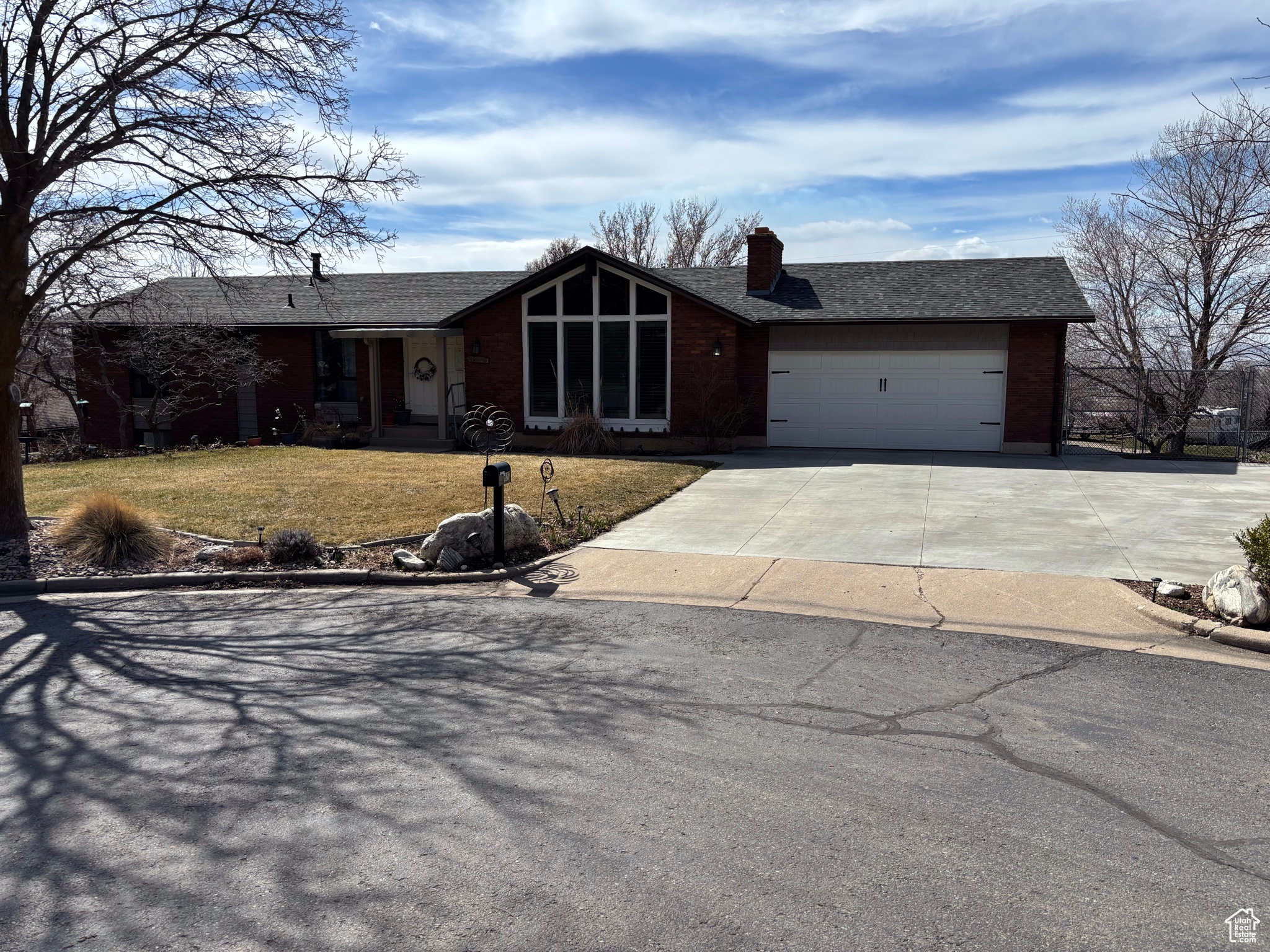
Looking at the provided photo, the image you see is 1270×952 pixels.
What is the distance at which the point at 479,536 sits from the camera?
30.8ft

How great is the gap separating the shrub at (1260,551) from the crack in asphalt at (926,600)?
2377 millimetres

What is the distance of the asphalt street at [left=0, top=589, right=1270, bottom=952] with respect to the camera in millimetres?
3365

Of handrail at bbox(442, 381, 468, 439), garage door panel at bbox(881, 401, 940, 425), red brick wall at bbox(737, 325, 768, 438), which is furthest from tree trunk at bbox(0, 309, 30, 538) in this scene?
garage door panel at bbox(881, 401, 940, 425)

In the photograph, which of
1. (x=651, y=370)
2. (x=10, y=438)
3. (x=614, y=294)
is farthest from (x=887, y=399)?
→ (x=10, y=438)

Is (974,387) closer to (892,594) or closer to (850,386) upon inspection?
(850,386)

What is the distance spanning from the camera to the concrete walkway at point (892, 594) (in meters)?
7.04

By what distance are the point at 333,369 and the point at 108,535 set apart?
14655 mm

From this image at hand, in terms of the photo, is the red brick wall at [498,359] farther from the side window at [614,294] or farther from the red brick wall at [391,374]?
the red brick wall at [391,374]

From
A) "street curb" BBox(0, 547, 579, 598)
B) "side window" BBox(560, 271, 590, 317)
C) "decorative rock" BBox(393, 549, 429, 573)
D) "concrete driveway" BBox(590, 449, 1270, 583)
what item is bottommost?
"street curb" BBox(0, 547, 579, 598)

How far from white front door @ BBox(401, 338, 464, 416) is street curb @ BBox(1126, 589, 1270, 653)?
17816 mm

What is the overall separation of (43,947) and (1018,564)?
826 cm

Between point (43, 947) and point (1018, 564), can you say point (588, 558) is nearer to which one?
point (1018, 564)

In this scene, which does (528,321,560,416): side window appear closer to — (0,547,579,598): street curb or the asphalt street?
(0,547,579,598): street curb
